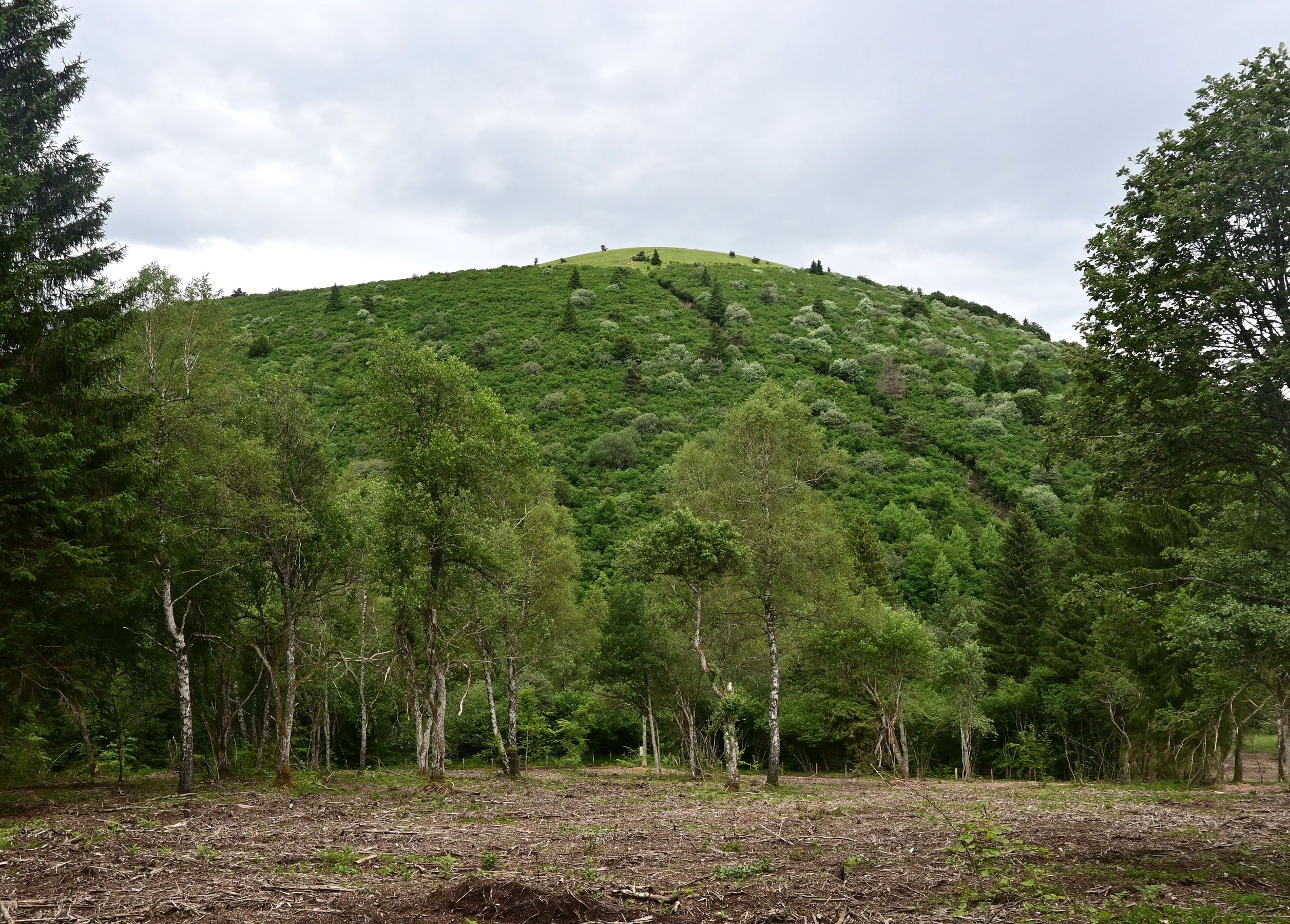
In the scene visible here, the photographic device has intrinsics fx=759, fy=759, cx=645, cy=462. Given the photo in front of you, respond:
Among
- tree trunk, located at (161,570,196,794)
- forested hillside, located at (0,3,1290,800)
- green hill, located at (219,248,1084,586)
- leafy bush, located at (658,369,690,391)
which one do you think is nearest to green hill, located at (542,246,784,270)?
green hill, located at (219,248,1084,586)

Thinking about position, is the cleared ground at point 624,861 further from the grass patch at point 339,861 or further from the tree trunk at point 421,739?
the tree trunk at point 421,739

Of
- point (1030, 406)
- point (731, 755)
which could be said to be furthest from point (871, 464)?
point (731, 755)

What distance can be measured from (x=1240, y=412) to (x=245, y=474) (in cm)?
2180

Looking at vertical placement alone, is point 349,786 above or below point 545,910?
below

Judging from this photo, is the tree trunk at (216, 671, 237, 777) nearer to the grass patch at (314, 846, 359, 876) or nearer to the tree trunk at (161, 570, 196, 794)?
the tree trunk at (161, 570, 196, 794)

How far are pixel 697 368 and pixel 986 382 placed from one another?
32012 millimetres

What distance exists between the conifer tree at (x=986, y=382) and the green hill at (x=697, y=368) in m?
0.65

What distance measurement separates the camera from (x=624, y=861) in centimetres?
1022

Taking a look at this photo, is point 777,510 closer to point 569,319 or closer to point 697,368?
point 697,368

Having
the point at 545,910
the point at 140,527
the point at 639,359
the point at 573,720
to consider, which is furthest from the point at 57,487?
the point at 639,359

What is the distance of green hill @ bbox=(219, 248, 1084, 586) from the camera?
6906cm

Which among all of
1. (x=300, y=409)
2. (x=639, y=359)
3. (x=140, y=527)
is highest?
(x=639, y=359)

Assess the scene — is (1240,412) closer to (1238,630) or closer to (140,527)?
(1238,630)

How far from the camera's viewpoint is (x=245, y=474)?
20.8 metres
